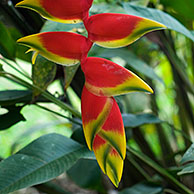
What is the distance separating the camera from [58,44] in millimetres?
210

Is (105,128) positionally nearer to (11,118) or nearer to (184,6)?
(11,118)

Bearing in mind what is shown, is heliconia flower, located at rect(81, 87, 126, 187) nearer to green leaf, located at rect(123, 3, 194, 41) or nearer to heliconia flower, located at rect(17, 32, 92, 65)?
heliconia flower, located at rect(17, 32, 92, 65)

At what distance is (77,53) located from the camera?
0.70 feet

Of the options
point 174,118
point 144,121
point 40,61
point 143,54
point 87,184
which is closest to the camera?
point 40,61

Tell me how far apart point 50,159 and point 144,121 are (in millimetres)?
196

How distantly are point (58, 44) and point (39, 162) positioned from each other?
0.61 ft

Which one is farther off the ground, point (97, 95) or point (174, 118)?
point (97, 95)

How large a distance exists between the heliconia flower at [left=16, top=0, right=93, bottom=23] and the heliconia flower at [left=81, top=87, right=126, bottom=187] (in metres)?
0.06

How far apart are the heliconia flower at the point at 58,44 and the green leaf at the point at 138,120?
10.4 inches

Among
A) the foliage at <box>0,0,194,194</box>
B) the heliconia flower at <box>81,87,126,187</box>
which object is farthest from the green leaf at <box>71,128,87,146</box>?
the heliconia flower at <box>81,87,126,187</box>

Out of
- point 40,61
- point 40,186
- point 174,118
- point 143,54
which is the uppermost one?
point 40,61

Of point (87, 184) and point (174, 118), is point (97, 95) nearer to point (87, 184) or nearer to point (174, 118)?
point (87, 184)

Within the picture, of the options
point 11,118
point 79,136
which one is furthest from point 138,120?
point 11,118

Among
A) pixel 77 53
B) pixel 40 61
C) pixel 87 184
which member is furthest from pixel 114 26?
pixel 87 184
